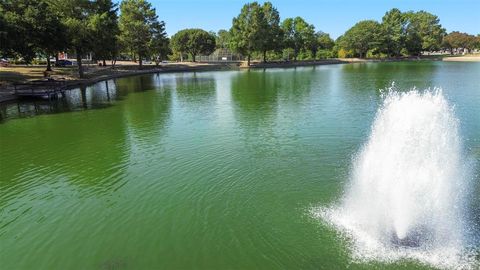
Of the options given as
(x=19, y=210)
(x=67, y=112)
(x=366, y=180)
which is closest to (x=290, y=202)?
(x=366, y=180)

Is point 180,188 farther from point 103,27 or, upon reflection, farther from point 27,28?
point 103,27

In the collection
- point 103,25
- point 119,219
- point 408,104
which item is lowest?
point 119,219

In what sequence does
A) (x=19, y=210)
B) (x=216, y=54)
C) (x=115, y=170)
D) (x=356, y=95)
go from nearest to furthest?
(x=19, y=210), (x=115, y=170), (x=356, y=95), (x=216, y=54)

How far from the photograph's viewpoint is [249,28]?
105312 mm

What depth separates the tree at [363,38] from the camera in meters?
143

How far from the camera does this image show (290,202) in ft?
45.4

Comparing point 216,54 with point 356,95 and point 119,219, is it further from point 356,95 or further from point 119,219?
point 119,219

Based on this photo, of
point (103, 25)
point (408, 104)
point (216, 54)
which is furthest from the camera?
point (216, 54)

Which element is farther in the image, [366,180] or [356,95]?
[356,95]

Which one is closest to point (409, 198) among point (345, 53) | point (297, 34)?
point (297, 34)

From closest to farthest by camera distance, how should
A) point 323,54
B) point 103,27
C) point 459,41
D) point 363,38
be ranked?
point 103,27, point 363,38, point 323,54, point 459,41

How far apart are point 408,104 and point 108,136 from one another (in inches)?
743

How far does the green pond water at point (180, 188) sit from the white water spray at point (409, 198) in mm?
596

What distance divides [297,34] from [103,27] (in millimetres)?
83101
